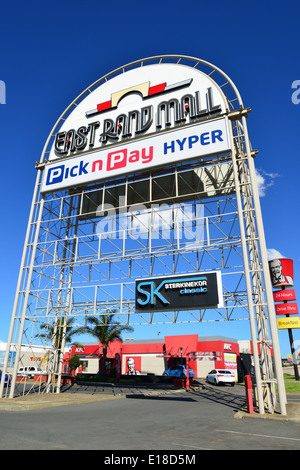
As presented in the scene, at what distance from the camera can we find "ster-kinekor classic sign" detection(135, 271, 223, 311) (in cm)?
1631

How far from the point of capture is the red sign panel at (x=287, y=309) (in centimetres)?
4169

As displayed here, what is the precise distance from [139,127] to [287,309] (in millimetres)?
32766

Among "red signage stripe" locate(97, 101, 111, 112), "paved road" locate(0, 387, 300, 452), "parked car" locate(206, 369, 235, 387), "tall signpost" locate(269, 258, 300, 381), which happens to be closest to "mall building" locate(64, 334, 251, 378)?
"tall signpost" locate(269, 258, 300, 381)

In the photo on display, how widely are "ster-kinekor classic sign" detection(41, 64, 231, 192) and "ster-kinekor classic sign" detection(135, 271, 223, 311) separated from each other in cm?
707

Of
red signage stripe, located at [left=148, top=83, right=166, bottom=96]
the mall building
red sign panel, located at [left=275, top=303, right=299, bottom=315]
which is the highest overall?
red signage stripe, located at [left=148, top=83, right=166, bottom=96]

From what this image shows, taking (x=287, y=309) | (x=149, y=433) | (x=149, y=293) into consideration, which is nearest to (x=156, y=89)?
(x=149, y=293)

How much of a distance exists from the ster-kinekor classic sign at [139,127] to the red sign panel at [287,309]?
31.3 meters

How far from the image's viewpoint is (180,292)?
17.0 metres

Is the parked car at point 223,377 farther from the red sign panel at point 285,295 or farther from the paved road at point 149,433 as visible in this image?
the paved road at point 149,433

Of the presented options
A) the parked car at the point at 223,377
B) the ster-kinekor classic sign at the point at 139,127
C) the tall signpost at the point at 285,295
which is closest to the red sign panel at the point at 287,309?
the tall signpost at the point at 285,295

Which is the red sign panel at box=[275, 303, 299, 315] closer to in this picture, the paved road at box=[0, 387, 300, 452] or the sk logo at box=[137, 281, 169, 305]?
the sk logo at box=[137, 281, 169, 305]

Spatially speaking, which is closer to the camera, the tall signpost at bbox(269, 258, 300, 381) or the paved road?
the paved road
